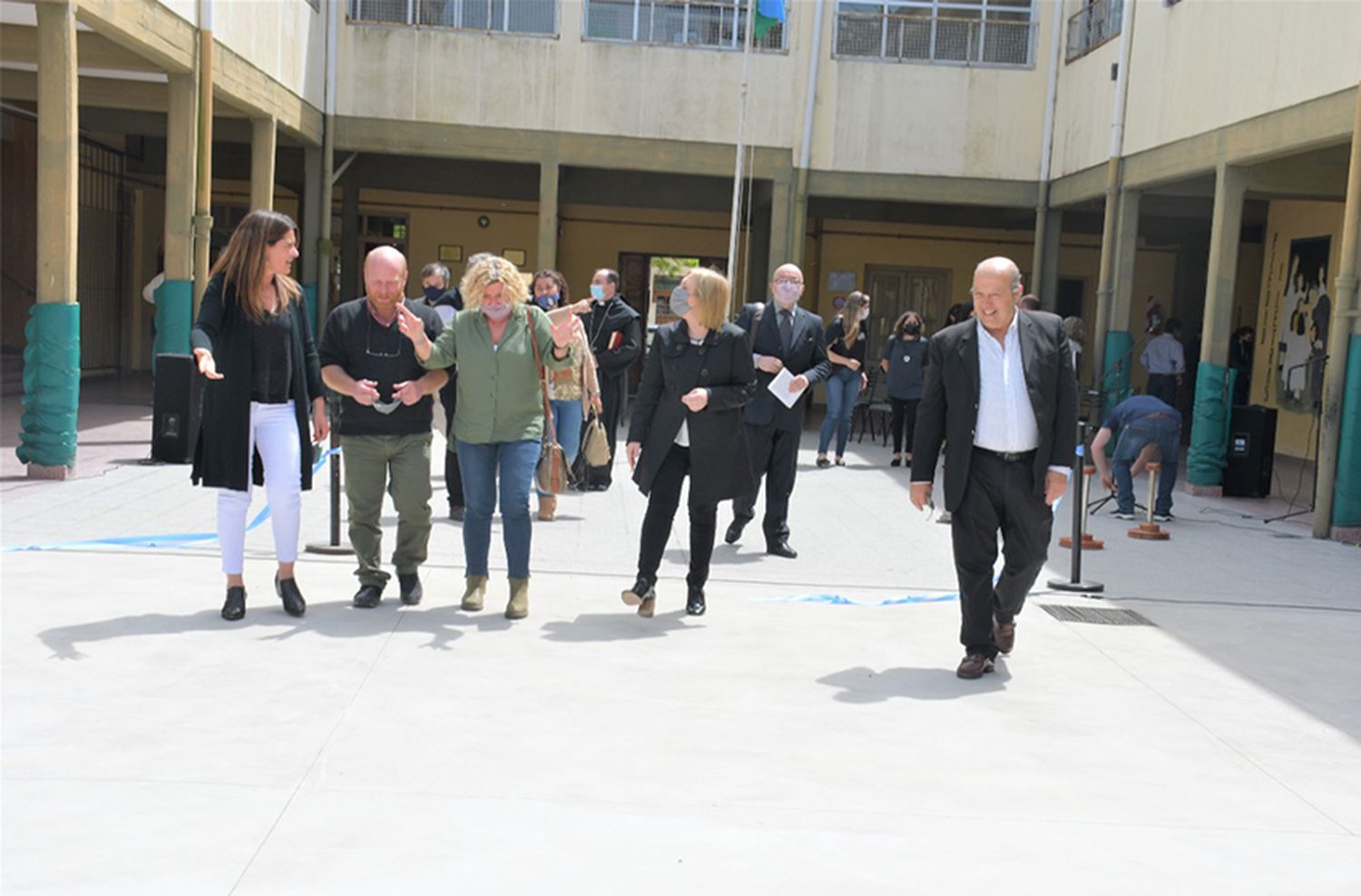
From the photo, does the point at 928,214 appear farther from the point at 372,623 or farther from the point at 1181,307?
the point at 372,623

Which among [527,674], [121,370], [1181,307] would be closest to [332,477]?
[527,674]

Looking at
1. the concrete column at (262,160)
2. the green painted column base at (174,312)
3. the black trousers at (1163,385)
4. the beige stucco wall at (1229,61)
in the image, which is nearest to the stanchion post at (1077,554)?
the beige stucco wall at (1229,61)

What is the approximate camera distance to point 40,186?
1022cm

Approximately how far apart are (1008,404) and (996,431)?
121 mm

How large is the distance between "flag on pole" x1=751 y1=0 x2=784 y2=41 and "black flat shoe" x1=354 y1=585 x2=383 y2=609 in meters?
12.0

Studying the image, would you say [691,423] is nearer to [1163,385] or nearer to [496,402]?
[496,402]

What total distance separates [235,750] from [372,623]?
1.92 m

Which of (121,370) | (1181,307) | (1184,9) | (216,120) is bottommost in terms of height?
(121,370)

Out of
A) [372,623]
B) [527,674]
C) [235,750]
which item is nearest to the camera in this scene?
[235,750]

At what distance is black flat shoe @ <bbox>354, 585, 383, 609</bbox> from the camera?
6.81 metres

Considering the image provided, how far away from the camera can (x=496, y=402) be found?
675 centimetres

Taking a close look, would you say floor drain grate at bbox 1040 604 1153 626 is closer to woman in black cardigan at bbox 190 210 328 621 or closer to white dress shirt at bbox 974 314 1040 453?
white dress shirt at bbox 974 314 1040 453

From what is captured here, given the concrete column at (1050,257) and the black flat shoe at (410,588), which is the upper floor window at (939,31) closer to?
the concrete column at (1050,257)

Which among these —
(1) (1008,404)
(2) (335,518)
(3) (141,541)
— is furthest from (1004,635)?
(3) (141,541)
